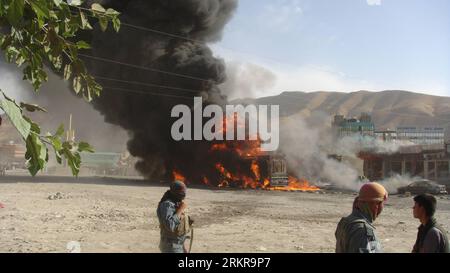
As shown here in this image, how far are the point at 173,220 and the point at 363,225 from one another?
81.7 inches

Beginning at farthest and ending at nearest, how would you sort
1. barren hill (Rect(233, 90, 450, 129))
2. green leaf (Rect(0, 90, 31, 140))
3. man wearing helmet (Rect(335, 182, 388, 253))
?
barren hill (Rect(233, 90, 450, 129))
man wearing helmet (Rect(335, 182, 388, 253))
green leaf (Rect(0, 90, 31, 140))

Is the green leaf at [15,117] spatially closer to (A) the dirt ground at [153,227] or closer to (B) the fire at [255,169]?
(A) the dirt ground at [153,227]

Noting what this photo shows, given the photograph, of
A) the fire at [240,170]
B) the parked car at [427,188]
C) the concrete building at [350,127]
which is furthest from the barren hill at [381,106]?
the parked car at [427,188]

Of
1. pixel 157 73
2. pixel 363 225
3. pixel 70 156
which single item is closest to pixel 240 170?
pixel 157 73

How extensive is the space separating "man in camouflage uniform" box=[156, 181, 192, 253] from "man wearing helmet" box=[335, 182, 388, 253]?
5.97ft

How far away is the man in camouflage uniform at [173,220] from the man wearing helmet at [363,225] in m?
1.82

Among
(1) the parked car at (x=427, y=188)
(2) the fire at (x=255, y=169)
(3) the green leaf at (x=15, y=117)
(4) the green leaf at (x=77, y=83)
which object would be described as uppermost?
(4) the green leaf at (x=77, y=83)

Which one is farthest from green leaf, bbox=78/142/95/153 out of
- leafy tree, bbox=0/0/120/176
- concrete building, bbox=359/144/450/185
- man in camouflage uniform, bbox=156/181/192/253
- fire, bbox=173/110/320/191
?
concrete building, bbox=359/144/450/185

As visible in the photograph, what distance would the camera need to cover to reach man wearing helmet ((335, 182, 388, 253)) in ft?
8.89

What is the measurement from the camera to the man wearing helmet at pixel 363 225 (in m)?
2.71

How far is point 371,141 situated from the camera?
1439 inches

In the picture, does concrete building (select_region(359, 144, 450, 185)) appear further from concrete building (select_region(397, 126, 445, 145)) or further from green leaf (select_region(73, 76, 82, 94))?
green leaf (select_region(73, 76, 82, 94))

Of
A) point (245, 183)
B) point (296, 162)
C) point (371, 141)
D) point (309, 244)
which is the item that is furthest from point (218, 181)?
point (309, 244)

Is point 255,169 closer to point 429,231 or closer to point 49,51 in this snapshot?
point 429,231
